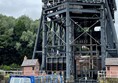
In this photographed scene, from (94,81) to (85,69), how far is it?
4.01 metres

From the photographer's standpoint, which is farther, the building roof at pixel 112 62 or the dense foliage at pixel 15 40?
the dense foliage at pixel 15 40

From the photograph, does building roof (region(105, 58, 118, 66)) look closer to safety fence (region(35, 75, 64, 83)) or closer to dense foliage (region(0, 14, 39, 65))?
safety fence (region(35, 75, 64, 83))

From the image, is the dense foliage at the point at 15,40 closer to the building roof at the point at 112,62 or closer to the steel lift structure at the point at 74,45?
the steel lift structure at the point at 74,45

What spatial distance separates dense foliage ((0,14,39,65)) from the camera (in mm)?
78562

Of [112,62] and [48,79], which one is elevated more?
[112,62]

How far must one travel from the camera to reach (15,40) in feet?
264

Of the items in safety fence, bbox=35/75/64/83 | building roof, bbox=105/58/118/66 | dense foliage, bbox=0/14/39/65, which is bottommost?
safety fence, bbox=35/75/64/83

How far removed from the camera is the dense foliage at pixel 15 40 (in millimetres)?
78562

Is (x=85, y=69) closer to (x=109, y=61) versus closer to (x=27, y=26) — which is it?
(x=109, y=61)

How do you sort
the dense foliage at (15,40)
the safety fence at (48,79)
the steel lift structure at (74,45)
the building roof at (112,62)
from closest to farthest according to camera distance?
the safety fence at (48,79) → the building roof at (112,62) → the steel lift structure at (74,45) → the dense foliage at (15,40)

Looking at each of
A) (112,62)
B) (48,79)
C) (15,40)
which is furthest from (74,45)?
(15,40)

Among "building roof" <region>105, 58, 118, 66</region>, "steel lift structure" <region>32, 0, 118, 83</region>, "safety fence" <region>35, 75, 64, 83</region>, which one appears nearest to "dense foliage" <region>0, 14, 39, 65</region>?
"steel lift structure" <region>32, 0, 118, 83</region>

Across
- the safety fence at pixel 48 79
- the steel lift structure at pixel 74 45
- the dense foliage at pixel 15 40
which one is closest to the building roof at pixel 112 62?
the steel lift structure at pixel 74 45

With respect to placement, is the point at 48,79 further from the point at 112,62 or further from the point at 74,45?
the point at 74,45
